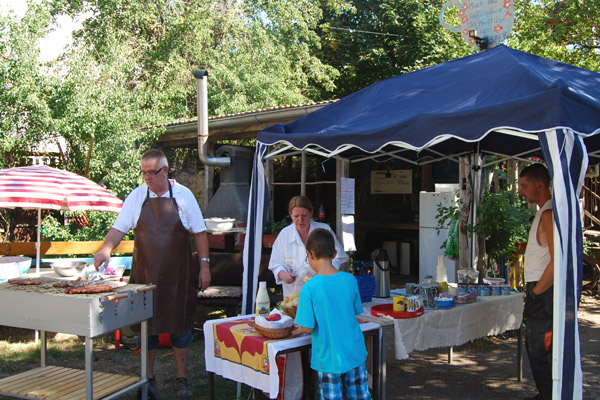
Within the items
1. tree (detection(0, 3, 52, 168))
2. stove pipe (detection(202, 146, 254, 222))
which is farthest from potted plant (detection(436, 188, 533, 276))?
tree (detection(0, 3, 52, 168))

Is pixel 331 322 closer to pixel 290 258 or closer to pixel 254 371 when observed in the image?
pixel 254 371

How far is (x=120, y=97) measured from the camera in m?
9.47

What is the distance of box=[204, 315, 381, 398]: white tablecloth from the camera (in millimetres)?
2898

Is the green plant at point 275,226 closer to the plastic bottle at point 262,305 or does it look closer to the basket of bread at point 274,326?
the plastic bottle at point 262,305

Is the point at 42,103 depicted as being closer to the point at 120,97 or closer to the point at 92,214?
the point at 120,97

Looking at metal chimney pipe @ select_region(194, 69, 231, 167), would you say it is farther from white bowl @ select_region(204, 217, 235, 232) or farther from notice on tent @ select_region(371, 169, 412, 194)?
notice on tent @ select_region(371, 169, 412, 194)

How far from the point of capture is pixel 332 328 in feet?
9.40

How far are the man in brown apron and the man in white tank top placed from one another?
7.20 feet

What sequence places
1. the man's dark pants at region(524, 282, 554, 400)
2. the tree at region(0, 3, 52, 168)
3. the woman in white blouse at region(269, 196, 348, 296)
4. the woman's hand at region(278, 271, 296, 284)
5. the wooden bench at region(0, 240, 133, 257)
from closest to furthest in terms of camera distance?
the man's dark pants at region(524, 282, 554, 400) → the woman's hand at region(278, 271, 296, 284) → the woman in white blouse at region(269, 196, 348, 296) → the wooden bench at region(0, 240, 133, 257) → the tree at region(0, 3, 52, 168)

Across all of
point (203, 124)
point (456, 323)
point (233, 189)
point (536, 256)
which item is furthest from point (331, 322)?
point (203, 124)

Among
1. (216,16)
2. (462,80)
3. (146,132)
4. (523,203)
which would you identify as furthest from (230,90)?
(462,80)

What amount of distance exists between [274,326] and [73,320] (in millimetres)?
1139

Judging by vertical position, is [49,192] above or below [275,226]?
above

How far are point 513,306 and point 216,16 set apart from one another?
13331 millimetres
